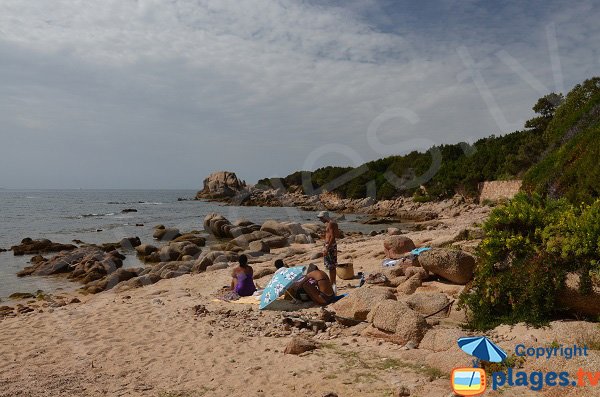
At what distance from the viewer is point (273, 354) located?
667 centimetres

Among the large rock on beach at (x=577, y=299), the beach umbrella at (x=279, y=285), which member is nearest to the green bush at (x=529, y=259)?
the large rock on beach at (x=577, y=299)

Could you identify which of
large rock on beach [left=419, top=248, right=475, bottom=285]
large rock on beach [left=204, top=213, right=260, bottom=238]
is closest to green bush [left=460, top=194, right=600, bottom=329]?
large rock on beach [left=419, top=248, right=475, bottom=285]

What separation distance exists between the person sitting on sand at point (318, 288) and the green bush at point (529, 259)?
9.84 feet

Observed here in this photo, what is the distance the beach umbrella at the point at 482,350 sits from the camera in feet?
14.0

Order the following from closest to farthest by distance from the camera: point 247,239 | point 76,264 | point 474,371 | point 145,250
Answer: point 474,371 < point 76,264 < point 145,250 < point 247,239

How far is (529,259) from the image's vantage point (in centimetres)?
639

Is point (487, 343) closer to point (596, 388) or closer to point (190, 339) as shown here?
point (596, 388)

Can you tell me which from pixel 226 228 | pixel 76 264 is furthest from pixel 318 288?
pixel 226 228

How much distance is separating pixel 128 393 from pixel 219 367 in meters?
1.25

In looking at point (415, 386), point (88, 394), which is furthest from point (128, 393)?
point (415, 386)

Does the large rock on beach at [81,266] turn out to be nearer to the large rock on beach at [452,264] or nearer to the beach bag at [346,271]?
the beach bag at [346,271]

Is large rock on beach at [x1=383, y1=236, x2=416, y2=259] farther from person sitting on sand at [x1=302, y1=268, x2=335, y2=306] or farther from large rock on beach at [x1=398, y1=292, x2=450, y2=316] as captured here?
large rock on beach at [x1=398, y1=292, x2=450, y2=316]

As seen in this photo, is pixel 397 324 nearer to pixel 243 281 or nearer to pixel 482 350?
pixel 482 350

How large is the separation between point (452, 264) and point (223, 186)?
274 feet
